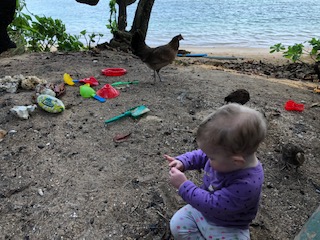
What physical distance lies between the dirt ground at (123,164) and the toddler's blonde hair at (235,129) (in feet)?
2.69

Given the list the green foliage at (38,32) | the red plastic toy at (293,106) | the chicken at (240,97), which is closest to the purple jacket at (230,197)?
the chicken at (240,97)

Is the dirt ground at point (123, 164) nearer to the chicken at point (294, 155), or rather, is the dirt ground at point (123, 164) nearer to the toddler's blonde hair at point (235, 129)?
the chicken at point (294, 155)

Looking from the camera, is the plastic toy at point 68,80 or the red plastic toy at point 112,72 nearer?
the plastic toy at point 68,80

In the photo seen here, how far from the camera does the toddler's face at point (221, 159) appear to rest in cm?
150

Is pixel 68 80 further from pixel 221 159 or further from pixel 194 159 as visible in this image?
pixel 221 159

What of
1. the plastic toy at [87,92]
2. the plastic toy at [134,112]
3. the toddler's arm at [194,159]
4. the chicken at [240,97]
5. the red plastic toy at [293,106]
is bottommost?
the plastic toy at [87,92]

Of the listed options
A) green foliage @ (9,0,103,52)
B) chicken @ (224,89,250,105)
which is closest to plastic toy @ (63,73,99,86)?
chicken @ (224,89,250,105)

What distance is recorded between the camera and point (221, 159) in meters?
1.52

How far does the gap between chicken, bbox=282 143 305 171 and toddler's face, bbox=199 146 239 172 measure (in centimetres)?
120

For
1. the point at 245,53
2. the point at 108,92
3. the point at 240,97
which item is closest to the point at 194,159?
the point at 240,97

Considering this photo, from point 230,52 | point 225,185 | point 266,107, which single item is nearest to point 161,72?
point 266,107

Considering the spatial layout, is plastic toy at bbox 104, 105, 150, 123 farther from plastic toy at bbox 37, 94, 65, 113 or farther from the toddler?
the toddler

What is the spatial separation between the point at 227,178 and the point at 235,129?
27cm

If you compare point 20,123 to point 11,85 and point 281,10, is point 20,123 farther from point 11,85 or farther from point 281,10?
point 281,10
